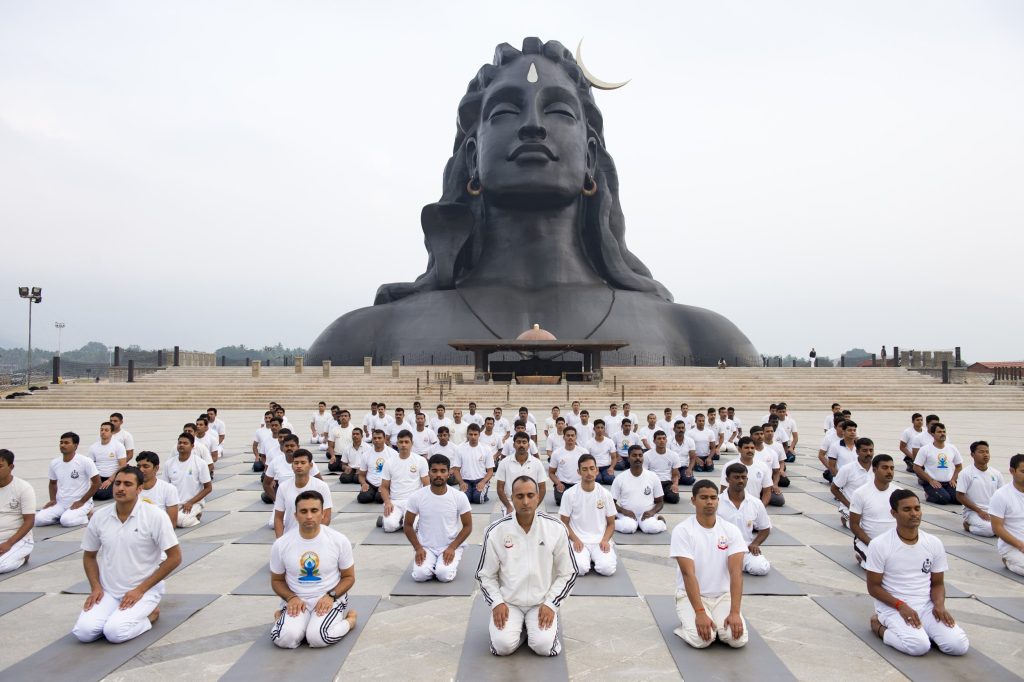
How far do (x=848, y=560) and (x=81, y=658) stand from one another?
19.6ft

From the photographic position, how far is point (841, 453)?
8.32 metres

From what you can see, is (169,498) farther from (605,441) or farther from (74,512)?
(605,441)

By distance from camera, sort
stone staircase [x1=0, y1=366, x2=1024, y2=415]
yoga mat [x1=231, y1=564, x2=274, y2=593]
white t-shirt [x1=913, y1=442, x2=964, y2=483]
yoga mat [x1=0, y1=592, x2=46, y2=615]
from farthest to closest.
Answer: stone staircase [x1=0, y1=366, x2=1024, y2=415] < white t-shirt [x1=913, y1=442, x2=964, y2=483] < yoga mat [x1=231, y1=564, x2=274, y2=593] < yoga mat [x1=0, y1=592, x2=46, y2=615]

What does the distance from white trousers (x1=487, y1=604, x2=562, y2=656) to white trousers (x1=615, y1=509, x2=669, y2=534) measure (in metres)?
2.85

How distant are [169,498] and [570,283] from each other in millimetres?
27800

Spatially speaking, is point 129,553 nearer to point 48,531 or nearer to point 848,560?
point 48,531

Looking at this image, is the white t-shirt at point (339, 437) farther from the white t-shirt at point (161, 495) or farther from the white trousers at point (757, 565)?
the white trousers at point (757, 565)

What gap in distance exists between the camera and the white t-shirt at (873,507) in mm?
5648

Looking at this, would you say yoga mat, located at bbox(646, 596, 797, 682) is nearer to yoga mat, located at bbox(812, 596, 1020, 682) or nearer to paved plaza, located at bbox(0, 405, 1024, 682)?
paved plaza, located at bbox(0, 405, 1024, 682)

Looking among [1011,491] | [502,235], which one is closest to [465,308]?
[502,235]

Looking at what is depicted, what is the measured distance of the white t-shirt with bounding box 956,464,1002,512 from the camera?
22.4ft

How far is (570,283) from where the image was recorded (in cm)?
3269

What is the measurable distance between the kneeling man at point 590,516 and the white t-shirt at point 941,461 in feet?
17.4

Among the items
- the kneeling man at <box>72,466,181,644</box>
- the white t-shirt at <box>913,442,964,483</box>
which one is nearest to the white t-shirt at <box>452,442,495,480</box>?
the kneeling man at <box>72,466,181,644</box>
